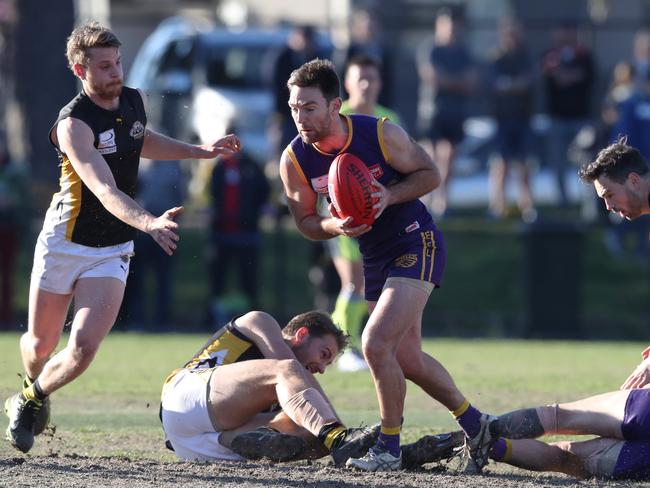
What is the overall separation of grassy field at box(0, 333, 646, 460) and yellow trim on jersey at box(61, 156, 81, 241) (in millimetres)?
1261

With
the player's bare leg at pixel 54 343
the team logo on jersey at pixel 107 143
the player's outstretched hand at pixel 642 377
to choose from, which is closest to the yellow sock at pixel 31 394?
the player's bare leg at pixel 54 343

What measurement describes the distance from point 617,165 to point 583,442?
4.65 feet

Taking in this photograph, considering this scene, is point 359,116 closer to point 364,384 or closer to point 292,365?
point 292,365

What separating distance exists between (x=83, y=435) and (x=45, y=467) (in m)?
1.27

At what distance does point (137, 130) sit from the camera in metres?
7.46

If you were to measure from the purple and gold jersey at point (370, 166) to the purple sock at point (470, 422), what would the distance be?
39.4 inches

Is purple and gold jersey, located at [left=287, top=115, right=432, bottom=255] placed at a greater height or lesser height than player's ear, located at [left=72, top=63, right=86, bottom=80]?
lesser

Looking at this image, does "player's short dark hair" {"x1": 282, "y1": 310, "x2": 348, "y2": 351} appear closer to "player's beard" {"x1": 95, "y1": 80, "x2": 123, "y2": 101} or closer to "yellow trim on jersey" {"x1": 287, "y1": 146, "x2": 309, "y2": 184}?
"yellow trim on jersey" {"x1": 287, "y1": 146, "x2": 309, "y2": 184}

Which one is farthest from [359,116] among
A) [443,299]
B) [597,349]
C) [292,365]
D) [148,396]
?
[443,299]

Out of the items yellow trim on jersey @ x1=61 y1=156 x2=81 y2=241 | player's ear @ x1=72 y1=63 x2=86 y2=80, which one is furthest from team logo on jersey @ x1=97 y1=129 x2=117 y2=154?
player's ear @ x1=72 y1=63 x2=86 y2=80

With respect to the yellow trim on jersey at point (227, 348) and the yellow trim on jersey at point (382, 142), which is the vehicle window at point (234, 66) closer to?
the yellow trim on jersey at point (227, 348)

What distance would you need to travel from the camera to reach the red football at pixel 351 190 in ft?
22.4

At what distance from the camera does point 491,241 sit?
17672mm

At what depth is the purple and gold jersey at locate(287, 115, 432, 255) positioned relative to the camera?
23.4 feet
